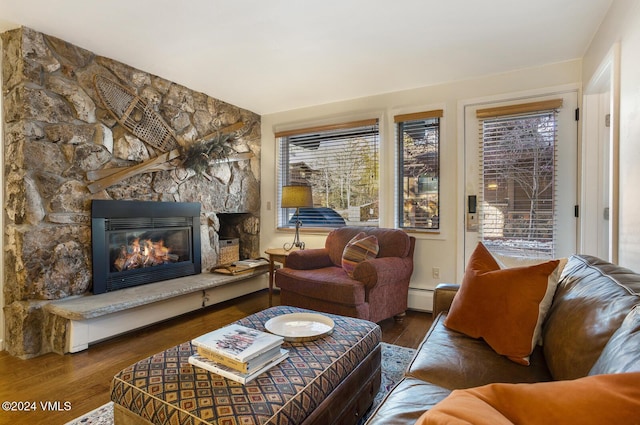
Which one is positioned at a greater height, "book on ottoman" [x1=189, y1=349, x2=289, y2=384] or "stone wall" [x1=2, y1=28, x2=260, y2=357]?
"stone wall" [x1=2, y1=28, x2=260, y2=357]

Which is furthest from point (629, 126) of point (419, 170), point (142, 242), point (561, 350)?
point (142, 242)

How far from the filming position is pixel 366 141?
3.77 m

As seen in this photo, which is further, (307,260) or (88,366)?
(307,260)

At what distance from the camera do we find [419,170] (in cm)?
349

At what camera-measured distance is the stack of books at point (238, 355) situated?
1.20m

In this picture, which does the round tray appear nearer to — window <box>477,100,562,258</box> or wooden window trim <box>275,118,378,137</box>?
window <box>477,100,562,258</box>

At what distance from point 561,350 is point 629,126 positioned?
1364mm

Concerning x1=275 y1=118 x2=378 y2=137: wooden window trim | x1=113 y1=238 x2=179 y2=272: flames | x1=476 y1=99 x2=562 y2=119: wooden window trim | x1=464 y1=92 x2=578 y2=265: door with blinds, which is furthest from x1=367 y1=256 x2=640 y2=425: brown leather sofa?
x1=113 y1=238 x2=179 y2=272: flames

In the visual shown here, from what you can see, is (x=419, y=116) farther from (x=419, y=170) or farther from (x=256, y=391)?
(x=256, y=391)

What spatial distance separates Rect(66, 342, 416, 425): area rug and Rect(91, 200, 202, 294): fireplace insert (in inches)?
50.3

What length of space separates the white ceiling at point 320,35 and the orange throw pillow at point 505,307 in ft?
5.52


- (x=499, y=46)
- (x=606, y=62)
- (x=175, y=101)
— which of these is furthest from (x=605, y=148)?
(x=175, y=101)

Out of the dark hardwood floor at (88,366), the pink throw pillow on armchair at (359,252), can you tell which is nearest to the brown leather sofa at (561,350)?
the dark hardwood floor at (88,366)

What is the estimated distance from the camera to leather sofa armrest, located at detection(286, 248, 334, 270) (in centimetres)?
320
